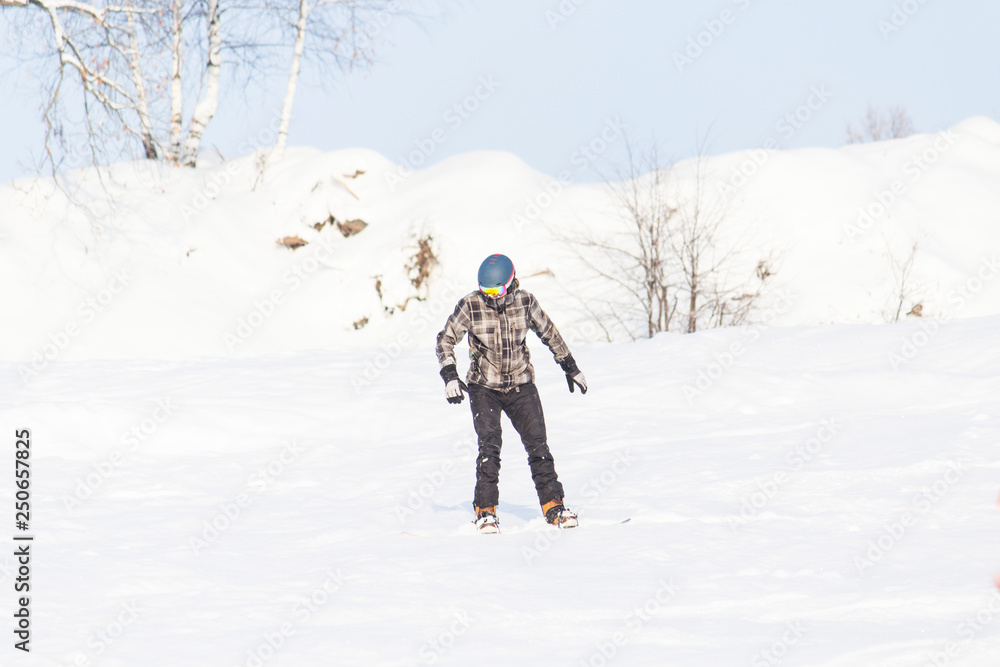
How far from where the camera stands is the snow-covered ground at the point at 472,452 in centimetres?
357

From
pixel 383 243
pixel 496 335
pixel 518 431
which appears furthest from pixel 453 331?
pixel 383 243

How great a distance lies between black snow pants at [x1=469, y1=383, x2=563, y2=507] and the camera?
5.57 m

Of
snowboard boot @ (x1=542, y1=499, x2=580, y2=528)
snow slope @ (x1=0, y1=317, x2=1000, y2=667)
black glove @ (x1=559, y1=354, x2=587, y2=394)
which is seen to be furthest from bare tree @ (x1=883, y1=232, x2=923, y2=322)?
snowboard boot @ (x1=542, y1=499, x2=580, y2=528)

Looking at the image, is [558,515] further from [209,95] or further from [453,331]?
[209,95]

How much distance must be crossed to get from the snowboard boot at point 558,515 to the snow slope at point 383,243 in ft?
38.6

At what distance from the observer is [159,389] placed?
9.92 m

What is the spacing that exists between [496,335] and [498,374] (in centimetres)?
24

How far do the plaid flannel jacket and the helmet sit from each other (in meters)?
0.07

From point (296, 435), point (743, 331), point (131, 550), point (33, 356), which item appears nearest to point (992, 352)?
point (743, 331)

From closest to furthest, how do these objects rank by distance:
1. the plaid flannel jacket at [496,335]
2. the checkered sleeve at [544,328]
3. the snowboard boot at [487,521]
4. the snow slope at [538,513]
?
the snow slope at [538,513] < the snowboard boot at [487,521] < the plaid flannel jacket at [496,335] < the checkered sleeve at [544,328]

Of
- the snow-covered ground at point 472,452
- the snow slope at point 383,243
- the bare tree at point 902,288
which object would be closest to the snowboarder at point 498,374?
the snow-covered ground at point 472,452

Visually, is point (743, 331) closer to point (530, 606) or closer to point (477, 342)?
point (477, 342)

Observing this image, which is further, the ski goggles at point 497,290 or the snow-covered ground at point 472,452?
the ski goggles at point 497,290

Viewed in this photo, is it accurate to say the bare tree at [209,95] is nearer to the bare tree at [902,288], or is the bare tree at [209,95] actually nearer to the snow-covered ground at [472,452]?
the snow-covered ground at [472,452]
